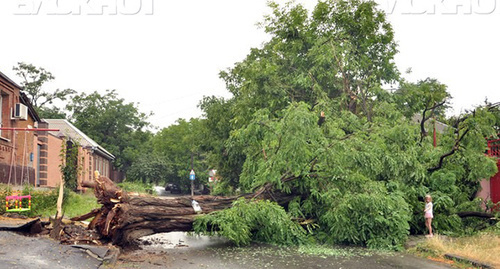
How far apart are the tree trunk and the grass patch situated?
544cm

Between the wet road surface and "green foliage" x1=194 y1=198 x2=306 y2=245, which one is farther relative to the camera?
"green foliage" x1=194 y1=198 x2=306 y2=245

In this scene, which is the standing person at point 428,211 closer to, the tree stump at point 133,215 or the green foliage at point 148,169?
the tree stump at point 133,215

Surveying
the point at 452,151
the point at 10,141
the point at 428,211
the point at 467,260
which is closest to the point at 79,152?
the point at 10,141

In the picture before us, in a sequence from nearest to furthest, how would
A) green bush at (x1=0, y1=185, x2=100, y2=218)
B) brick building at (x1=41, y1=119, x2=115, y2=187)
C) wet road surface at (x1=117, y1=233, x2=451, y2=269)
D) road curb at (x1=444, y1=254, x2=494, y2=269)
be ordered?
road curb at (x1=444, y1=254, x2=494, y2=269), wet road surface at (x1=117, y1=233, x2=451, y2=269), green bush at (x1=0, y1=185, x2=100, y2=218), brick building at (x1=41, y1=119, x2=115, y2=187)

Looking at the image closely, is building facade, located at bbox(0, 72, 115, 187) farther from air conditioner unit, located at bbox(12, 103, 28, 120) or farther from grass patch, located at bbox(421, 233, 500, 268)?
grass patch, located at bbox(421, 233, 500, 268)

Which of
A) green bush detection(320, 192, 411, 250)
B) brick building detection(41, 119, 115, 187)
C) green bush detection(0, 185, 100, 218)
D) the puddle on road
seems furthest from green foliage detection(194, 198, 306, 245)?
brick building detection(41, 119, 115, 187)

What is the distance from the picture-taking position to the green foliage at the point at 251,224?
10.8 metres

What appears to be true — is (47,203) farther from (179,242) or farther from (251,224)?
(251,224)

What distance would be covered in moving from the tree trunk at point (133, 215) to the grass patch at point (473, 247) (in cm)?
544

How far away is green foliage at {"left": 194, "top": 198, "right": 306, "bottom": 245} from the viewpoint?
10.8 m

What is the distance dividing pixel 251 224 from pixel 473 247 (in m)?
4.99

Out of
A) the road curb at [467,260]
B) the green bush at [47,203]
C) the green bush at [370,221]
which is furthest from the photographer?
the green bush at [47,203]

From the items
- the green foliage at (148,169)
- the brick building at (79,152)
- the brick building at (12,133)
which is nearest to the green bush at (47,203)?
the brick building at (79,152)

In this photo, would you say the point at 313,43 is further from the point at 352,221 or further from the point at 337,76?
the point at 352,221
